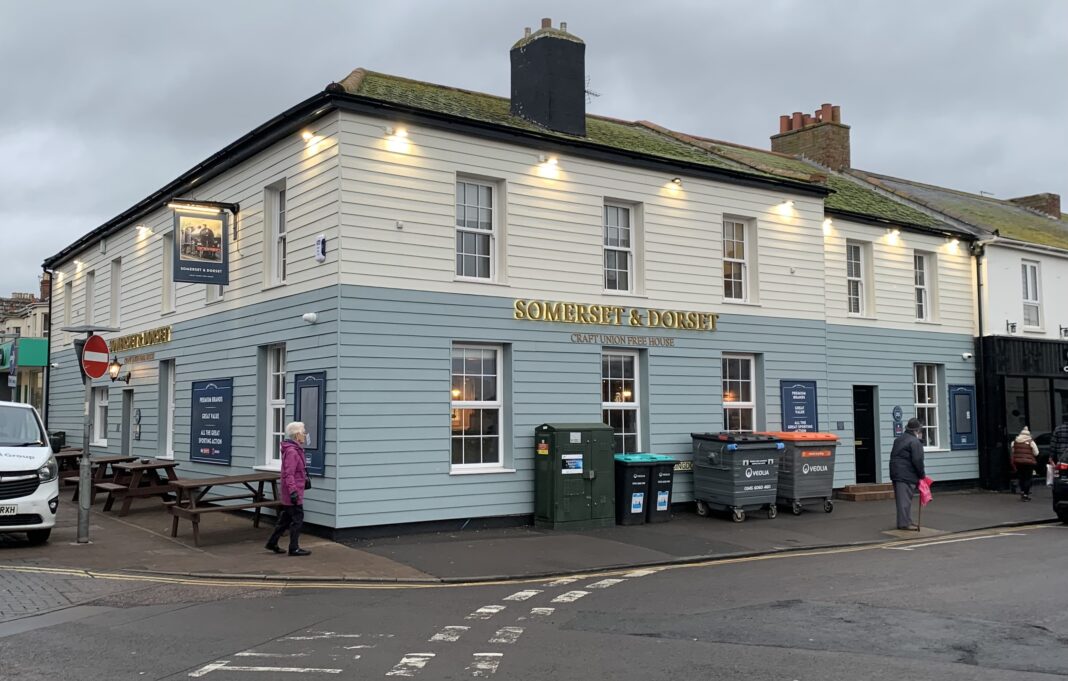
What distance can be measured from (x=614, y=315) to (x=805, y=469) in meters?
4.52

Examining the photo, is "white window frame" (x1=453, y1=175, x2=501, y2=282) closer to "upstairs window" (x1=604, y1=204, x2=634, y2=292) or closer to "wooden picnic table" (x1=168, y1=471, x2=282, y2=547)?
"upstairs window" (x1=604, y1=204, x2=634, y2=292)

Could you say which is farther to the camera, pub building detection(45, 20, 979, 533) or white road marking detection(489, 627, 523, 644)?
pub building detection(45, 20, 979, 533)

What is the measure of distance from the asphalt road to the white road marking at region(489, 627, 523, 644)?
17 millimetres

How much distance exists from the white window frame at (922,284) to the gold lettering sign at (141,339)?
55.7 feet

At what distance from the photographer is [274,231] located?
16.0 m

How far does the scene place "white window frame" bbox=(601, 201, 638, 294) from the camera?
1648cm

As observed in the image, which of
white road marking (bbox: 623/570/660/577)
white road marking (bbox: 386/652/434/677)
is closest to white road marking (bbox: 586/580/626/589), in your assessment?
white road marking (bbox: 623/570/660/577)

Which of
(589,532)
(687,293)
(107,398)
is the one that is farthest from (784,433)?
(107,398)

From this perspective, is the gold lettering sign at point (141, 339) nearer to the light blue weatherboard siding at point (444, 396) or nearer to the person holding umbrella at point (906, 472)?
the light blue weatherboard siding at point (444, 396)

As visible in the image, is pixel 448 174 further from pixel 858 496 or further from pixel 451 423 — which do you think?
pixel 858 496

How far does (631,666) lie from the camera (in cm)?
676

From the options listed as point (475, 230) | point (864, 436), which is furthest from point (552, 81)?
point (864, 436)

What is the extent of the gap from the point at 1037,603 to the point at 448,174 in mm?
9859

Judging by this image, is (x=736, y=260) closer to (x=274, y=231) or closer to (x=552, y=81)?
(x=552, y=81)
